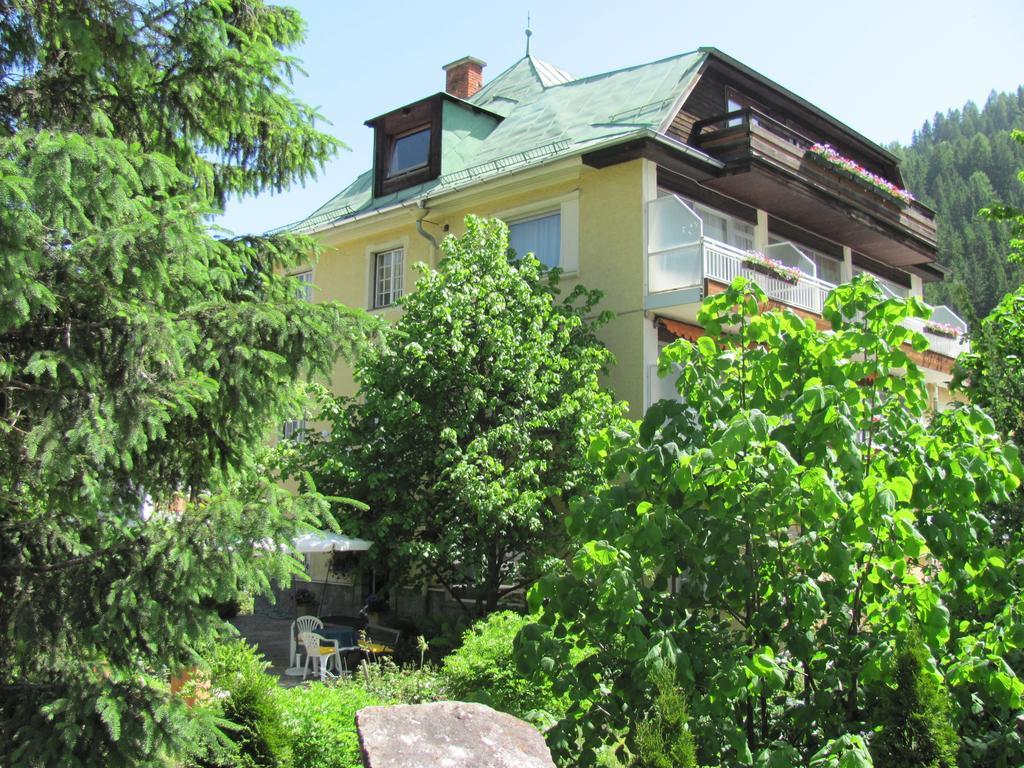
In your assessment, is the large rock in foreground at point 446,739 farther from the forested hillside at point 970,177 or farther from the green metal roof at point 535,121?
the forested hillside at point 970,177

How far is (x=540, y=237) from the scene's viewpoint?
1792cm

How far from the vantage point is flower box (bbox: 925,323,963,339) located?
1986 cm

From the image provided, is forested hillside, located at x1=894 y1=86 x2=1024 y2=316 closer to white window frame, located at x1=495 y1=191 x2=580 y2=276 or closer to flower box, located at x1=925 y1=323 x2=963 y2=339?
flower box, located at x1=925 y1=323 x2=963 y2=339

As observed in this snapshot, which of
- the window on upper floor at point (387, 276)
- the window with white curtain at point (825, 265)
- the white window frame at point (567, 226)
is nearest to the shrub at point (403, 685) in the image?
the white window frame at point (567, 226)

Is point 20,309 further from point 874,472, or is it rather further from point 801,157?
point 801,157

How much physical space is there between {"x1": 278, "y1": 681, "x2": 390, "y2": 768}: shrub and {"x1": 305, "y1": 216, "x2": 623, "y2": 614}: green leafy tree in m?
5.25

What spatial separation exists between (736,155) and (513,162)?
424 cm

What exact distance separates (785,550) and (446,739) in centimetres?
224

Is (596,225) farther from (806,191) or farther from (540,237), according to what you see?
(806,191)

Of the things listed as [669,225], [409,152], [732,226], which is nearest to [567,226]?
[669,225]

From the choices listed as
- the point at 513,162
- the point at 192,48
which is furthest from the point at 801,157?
the point at 192,48

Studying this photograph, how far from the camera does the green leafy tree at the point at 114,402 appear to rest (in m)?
5.38

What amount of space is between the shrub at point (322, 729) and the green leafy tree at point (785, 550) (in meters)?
2.43

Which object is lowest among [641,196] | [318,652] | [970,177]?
[318,652]
